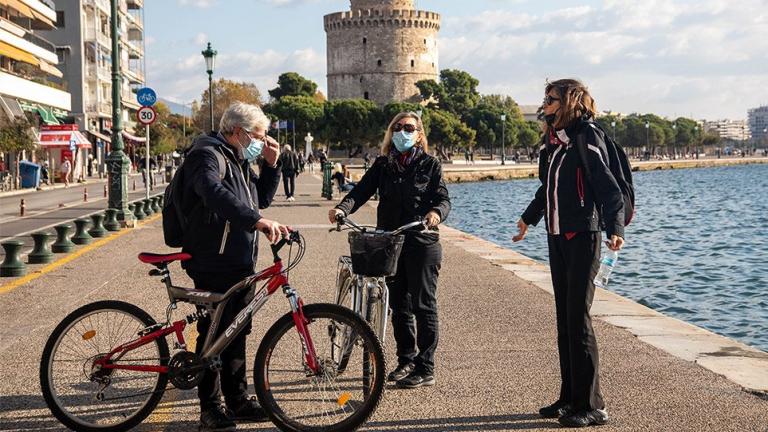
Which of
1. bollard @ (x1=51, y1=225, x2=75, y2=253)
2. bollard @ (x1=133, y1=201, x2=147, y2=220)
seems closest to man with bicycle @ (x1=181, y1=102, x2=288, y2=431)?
bollard @ (x1=51, y1=225, x2=75, y2=253)

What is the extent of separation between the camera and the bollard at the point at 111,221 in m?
18.4

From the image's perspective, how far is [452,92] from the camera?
115 meters

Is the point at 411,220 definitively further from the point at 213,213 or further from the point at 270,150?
the point at 213,213

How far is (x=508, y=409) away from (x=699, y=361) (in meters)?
1.90

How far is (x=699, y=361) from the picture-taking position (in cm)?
682

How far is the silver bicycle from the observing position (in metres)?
5.66

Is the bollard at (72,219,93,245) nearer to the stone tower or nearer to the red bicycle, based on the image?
the red bicycle

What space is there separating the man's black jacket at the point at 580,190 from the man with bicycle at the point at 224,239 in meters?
1.59

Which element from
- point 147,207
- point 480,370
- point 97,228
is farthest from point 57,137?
point 480,370

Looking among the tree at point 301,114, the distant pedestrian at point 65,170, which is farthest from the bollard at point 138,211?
the tree at point 301,114

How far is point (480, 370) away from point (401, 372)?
0.61m

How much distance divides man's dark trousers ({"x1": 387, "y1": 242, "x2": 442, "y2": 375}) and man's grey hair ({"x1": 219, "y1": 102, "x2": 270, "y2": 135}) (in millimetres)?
1400

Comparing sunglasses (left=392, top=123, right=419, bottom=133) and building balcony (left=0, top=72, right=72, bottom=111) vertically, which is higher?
building balcony (left=0, top=72, right=72, bottom=111)

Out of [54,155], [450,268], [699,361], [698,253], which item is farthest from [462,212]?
[699,361]
